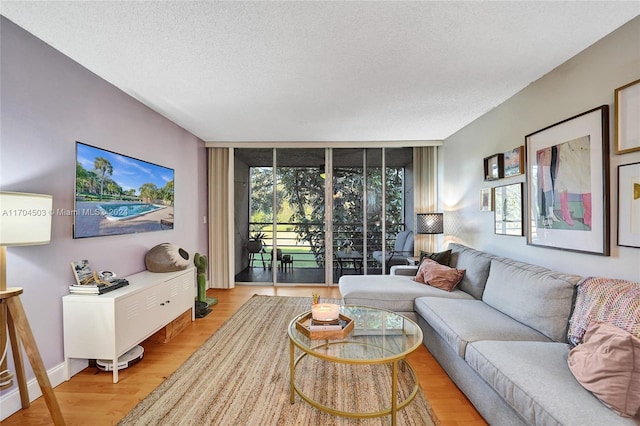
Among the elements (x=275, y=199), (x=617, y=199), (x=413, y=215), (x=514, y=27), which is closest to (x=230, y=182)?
(x=275, y=199)

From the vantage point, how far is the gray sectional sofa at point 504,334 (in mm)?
1270

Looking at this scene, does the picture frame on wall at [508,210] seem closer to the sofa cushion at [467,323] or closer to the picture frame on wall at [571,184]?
the picture frame on wall at [571,184]

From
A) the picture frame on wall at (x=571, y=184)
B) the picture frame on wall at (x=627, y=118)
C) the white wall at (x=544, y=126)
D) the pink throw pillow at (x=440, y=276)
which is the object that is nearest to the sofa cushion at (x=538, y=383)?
the white wall at (x=544, y=126)

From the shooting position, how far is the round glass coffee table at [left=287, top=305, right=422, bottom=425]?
1.60 m

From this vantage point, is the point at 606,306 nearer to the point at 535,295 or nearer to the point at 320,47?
the point at 535,295

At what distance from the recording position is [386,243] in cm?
495

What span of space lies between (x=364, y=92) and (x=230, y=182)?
2.89 m

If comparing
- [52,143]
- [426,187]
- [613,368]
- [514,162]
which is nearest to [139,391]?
[52,143]

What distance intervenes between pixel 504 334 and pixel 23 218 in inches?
122

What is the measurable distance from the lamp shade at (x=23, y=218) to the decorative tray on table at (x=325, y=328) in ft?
5.73

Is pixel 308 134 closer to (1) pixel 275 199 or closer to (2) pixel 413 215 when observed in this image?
(1) pixel 275 199

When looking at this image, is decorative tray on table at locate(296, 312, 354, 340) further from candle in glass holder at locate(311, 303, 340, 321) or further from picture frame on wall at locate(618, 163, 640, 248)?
picture frame on wall at locate(618, 163, 640, 248)

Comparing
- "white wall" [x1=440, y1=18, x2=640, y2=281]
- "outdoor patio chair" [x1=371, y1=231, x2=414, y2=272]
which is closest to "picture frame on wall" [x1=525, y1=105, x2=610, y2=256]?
"white wall" [x1=440, y1=18, x2=640, y2=281]

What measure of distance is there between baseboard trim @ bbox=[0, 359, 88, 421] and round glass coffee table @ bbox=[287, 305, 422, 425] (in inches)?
69.3
